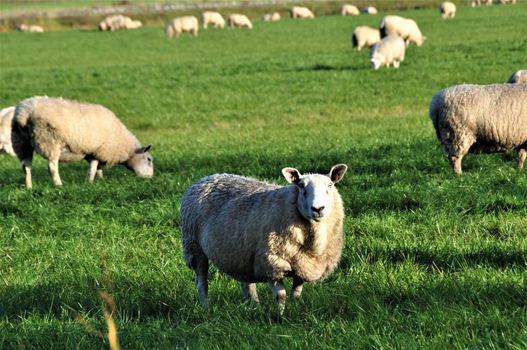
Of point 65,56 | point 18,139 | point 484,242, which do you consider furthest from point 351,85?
point 65,56

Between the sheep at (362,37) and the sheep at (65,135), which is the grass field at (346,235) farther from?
the sheep at (362,37)

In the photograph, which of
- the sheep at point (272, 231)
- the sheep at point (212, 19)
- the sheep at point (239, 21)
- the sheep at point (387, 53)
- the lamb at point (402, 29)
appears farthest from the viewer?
the sheep at point (212, 19)

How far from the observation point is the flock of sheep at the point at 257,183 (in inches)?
199

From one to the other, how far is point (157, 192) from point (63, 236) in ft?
6.43

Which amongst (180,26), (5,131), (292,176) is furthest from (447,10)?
(292,176)

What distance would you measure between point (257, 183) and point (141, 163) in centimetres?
746

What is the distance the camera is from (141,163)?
13102 millimetres

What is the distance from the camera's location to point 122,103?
22.4 metres

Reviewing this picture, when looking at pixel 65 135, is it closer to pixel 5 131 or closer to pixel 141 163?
pixel 141 163

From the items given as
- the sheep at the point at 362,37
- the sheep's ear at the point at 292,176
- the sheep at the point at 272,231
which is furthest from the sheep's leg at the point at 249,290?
the sheep at the point at 362,37

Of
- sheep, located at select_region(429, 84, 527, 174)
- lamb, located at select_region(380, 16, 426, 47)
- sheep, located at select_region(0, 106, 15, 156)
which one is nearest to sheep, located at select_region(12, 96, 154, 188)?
sheep, located at select_region(0, 106, 15, 156)

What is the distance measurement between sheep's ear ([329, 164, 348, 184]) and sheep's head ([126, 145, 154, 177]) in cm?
784

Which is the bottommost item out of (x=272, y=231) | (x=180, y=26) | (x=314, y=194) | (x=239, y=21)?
(x=239, y=21)

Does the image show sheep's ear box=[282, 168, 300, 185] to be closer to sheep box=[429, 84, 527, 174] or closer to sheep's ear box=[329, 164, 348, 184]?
sheep's ear box=[329, 164, 348, 184]
